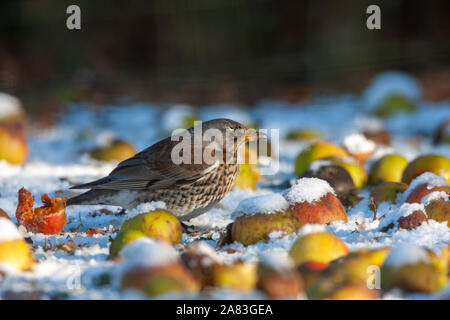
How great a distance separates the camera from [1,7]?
12125 millimetres

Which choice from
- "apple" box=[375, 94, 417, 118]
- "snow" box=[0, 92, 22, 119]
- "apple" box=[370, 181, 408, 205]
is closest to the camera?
"apple" box=[370, 181, 408, 205]

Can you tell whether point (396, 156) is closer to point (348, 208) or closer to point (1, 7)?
point (348, 208)

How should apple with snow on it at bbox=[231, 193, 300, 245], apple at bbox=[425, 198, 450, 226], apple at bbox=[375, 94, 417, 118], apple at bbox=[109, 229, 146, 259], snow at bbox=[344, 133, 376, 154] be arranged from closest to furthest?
1. apple at bbox=[109, 229, 146, 259]
2. apple with snow on it at bbox=[231, 193, 300, 245]
3. apple at bbox=[425, 198, 450, 226]
4. snow at bbox=[344, 133, 376, 154]
5. apple at bbox=[375, 94, 417, 118]

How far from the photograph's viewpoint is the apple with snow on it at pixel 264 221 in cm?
354

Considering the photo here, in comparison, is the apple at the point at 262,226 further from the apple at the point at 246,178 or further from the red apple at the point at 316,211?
the apple at the point at 246,178

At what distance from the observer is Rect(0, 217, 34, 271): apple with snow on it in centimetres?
302

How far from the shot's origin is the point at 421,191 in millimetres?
4039

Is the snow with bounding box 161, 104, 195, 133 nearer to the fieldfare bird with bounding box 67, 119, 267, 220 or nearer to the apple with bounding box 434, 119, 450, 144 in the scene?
the apple with bounding box 434, 119, 450, 144

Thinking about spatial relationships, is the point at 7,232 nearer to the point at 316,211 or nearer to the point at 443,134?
the point at 316,211

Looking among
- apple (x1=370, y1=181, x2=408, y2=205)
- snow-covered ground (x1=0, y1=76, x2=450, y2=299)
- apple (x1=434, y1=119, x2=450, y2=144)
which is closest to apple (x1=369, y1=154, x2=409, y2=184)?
snow-covered ground (x1=0, y1=76, x2=450, y2=299)

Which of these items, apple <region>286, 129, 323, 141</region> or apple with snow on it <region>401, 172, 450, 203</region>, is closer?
apple with snow on it <region>401, 172, 450, 203</region>

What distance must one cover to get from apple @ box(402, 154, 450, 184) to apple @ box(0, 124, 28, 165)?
→ 345 centimetres

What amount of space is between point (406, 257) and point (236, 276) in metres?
0.74
